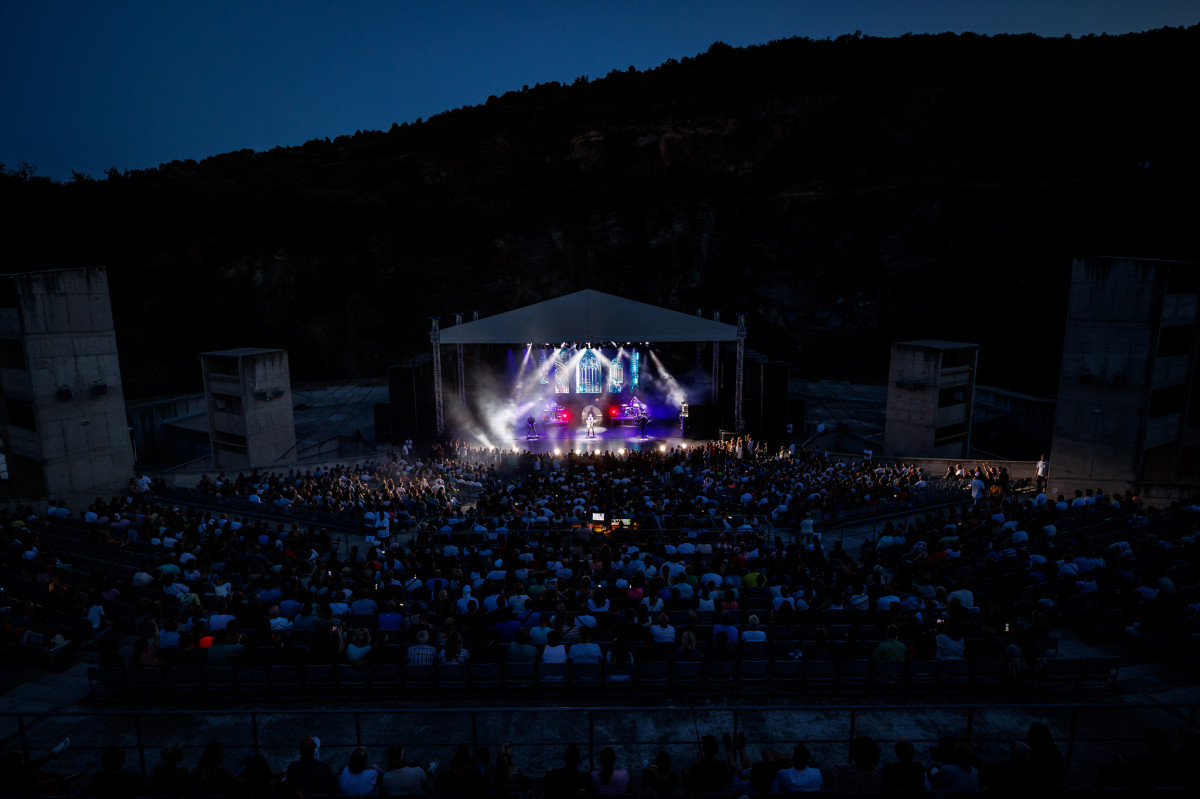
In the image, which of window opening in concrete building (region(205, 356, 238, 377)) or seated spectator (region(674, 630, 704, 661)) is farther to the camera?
window opening in concrete building (region(205, 356, 238, 377))

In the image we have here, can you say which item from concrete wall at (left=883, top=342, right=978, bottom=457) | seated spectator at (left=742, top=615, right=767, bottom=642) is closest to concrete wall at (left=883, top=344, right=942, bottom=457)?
concrete wall at (left=883, top=342, right=978, bottom=457)

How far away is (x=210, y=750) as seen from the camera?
4.58m

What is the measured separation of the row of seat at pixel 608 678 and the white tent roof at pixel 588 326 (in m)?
19.7

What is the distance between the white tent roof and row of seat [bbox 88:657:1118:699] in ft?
64.5

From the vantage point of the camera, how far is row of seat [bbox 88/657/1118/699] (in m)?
6.82

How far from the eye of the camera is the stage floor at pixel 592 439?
25.6 m

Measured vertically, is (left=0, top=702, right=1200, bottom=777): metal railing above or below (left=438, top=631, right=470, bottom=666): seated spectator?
below

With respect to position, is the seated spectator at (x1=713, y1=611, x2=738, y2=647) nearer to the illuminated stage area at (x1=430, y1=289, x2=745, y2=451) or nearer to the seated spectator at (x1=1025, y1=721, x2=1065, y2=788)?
the seated spectator at (x1=1025, y1=721, x2=1065, y2=788)

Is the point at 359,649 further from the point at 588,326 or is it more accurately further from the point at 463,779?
the point at 588,326

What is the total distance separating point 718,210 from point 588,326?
88.5 ft

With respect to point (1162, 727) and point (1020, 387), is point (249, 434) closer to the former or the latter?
point (1162, 727)

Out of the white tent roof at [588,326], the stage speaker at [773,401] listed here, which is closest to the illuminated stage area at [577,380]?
the white tent roof at [588,326]

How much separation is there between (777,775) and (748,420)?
23.2 metres

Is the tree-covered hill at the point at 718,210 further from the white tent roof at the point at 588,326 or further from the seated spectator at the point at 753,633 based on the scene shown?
the seated spectator at the point at 753,633
